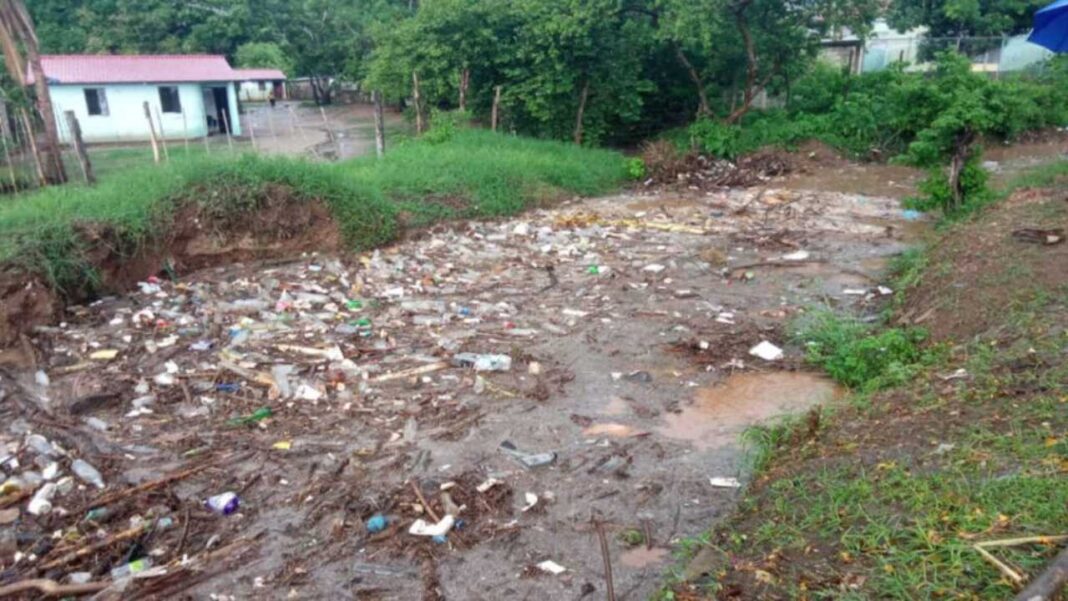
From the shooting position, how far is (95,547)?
3.64 metres

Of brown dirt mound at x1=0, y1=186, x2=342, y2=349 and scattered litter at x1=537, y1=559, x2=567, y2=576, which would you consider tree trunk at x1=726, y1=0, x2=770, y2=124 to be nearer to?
brown dirt mound at x1=0, y1=186, x2=342, y2=349

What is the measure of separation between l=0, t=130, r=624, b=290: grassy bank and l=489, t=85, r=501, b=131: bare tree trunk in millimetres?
1040

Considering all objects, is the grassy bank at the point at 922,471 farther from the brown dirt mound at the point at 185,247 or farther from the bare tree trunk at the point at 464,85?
the bare tree trunk at the point at 464,85

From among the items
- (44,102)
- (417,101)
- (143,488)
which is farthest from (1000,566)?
(44,102)

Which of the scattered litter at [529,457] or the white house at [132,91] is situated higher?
the white house at [132,91]

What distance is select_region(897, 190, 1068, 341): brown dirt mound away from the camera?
5.26 m

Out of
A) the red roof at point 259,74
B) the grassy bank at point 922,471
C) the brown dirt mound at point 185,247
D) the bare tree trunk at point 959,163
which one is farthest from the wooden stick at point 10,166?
the red roof at point 259,74

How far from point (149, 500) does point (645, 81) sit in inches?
518

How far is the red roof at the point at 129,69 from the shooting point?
2133cm

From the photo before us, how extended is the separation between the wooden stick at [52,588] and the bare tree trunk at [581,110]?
499 inches

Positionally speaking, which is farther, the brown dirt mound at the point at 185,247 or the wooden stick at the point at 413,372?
the brown dirt mound at the point at 185,247

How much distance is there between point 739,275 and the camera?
319 inches

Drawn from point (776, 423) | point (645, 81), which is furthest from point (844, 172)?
point (776, 423)

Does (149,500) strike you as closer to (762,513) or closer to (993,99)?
(762,513)
